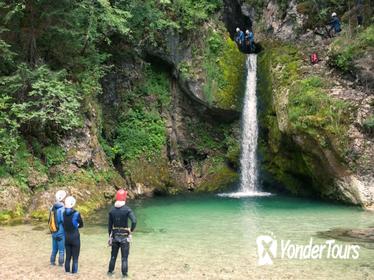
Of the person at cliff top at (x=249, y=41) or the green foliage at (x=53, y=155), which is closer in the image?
the green foliage at (x=53, y=155)

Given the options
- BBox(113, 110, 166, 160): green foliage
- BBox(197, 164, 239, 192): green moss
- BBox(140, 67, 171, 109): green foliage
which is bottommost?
BBox(197, 164, 239, 192): green moss

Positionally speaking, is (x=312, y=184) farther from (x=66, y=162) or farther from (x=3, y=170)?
(x=3, y=170)

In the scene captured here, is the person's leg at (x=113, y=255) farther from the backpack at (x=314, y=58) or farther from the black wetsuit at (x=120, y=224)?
the backpack at (x=314, y=58)

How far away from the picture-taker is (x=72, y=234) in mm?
8039

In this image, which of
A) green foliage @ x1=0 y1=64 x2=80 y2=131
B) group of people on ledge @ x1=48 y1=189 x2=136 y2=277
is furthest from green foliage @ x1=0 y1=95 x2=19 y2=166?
group of people on ledge @ x1=48 y1=189 x2=136 y2=277

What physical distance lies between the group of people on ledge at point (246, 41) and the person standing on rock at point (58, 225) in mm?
18481

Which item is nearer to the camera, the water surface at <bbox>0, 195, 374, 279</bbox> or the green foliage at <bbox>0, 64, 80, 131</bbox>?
the water surface at <bbox>0, 195, 374, 279</bbox>

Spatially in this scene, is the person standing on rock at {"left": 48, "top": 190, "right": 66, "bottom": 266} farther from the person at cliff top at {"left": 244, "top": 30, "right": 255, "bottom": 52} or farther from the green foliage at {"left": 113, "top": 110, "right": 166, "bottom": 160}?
the person at cliff top at {"left": 244, "top": 30, "right": 255, "bottom": 52}

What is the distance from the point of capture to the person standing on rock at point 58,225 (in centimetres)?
835

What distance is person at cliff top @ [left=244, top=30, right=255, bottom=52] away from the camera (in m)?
24.8

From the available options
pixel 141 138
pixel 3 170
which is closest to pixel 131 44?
pixel 141 138

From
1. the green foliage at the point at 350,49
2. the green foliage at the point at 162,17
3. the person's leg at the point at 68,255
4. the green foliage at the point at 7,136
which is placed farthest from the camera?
the green foliage at the point at 162,17

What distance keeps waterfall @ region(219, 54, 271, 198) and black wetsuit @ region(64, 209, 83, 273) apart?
14372 mm

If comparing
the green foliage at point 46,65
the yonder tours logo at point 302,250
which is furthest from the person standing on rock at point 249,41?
the yonder tours logo at point 302,250
